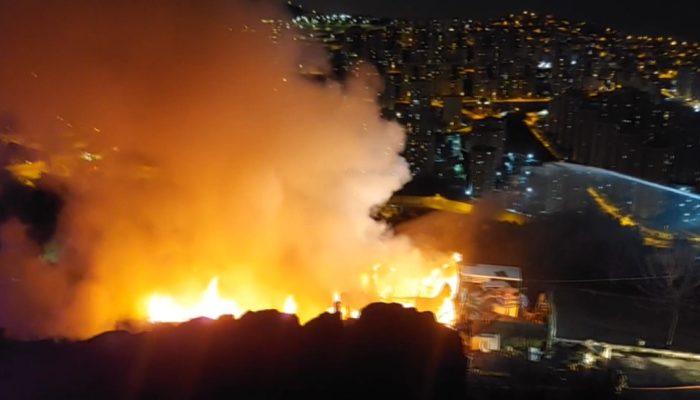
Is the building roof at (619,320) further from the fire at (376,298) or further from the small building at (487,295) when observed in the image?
the fire at (376,298)

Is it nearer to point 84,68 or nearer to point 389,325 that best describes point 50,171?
point 84,68

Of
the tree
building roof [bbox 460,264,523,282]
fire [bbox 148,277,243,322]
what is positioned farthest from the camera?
the tree

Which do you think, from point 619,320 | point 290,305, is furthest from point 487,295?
point 619,320

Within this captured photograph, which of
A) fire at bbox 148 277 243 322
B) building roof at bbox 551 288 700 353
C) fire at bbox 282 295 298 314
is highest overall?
building roof at bbox 551 288 700 353

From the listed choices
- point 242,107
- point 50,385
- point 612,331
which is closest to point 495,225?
A: point 612,331

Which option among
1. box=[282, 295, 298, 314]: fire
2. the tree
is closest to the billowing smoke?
box=[282, 295, 298, 314]: fire

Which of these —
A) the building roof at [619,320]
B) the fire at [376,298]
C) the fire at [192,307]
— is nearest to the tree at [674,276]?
the building roof at [619,320]

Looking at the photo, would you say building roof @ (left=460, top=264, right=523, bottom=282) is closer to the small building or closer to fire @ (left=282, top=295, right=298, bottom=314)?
the small building

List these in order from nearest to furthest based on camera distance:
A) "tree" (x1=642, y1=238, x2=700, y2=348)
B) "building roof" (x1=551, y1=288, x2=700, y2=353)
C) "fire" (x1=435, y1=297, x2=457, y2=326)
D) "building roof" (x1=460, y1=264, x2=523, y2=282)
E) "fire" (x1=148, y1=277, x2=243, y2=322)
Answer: "fire" (x1=148, y1=277, x2=243, y2=322) → "fire" (x1=435, y1=297, x2=457, y2=326) → "building roof" (x1=460, y1=264, x2=523, y2=282) → "building roof" (x1=551, y1=288, x2=700, y2=353) → "tree" (x1=642, y1=238, x2=700, y2=348)

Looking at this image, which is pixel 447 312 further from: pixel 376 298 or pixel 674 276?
pixel 674 276
